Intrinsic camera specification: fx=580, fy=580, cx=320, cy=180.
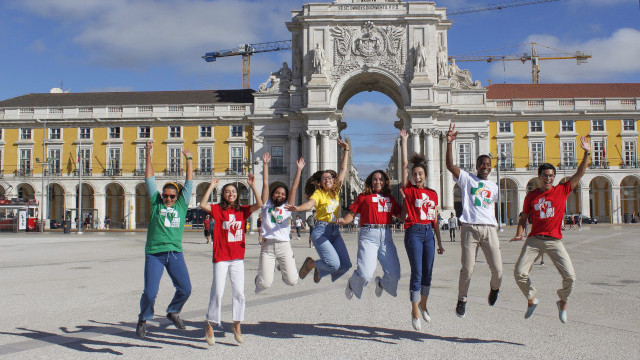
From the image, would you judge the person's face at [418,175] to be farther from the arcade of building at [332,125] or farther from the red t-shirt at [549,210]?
the arcade of building at [332,125]

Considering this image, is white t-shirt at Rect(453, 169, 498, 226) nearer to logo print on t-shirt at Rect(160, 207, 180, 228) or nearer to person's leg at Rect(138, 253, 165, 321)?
logo print on t-shirt at Rect(160, 207, 180, 228)

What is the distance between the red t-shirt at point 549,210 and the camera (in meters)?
7.49

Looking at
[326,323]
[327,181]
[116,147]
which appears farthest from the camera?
[116,147]

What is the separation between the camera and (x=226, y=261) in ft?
24.3

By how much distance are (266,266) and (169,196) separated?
5.29 ft

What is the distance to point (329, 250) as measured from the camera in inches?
331

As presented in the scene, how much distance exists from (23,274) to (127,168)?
147 feet

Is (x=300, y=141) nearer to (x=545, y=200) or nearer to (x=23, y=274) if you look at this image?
(x=23, y=274)

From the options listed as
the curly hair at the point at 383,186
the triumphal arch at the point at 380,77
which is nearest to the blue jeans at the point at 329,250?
the curly hair at the point at 383,186

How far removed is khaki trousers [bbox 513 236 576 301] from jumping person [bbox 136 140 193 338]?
4350 millimetres

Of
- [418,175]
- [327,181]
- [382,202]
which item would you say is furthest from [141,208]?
[418,175]

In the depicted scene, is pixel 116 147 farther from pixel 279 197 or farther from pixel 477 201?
pixel 477 201

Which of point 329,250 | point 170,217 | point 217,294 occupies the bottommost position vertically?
point 217,294

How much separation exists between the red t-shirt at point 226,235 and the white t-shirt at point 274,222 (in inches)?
22.0
